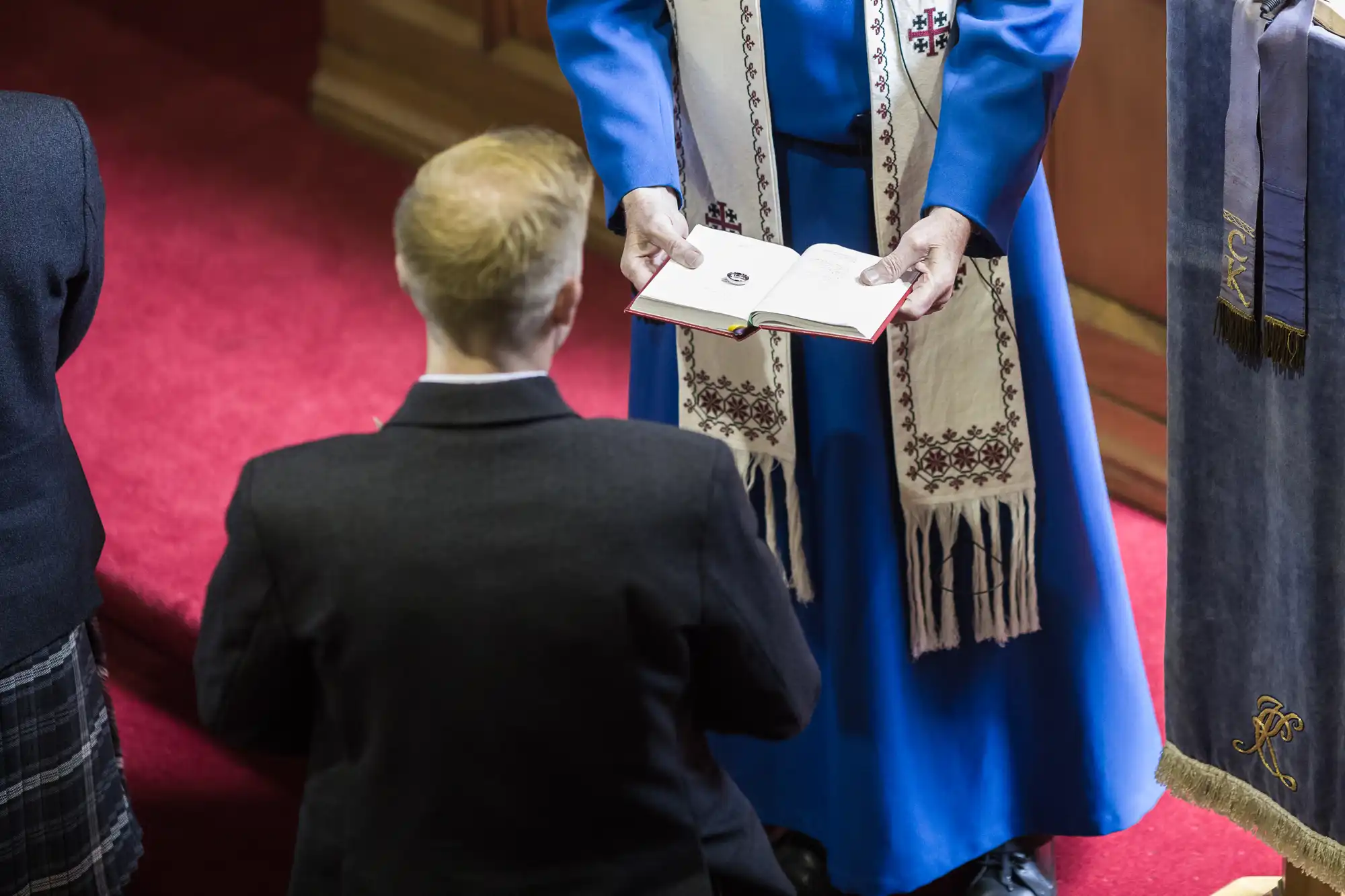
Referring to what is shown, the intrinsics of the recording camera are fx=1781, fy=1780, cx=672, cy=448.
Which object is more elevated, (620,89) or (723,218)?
(620,89)

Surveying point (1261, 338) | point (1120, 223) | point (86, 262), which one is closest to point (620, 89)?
point (86, 262)

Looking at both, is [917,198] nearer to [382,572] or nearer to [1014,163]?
Answer: [1014,163]

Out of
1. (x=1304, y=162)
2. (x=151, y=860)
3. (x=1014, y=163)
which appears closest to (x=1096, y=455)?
(x=1014, y=163)

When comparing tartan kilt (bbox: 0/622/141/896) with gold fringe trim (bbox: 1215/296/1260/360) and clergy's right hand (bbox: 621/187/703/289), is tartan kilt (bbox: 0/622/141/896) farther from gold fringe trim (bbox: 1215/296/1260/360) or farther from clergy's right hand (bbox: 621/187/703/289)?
gold fringe trim (bbox: 1215/296/1260/360)

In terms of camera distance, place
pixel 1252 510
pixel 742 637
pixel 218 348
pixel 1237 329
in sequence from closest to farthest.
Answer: pixel 742 637 < pixel 1237 329 < pixel 1252 510 < pixel 218 348

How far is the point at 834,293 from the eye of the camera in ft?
7.34

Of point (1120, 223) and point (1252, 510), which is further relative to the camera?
point (1120, 223)

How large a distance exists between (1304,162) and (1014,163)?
1.44ft

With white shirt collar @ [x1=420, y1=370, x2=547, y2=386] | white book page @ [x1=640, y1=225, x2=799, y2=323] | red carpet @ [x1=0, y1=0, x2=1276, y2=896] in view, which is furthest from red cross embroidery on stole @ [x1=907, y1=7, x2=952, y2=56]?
red carpet @ [x1=0, y1=0, x2=1276, y2=896]

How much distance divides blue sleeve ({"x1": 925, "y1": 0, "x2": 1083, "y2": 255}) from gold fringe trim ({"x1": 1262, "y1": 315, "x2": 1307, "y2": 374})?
16.1 inches

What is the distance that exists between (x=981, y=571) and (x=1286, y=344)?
0.66 m

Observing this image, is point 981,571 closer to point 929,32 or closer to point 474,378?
point 929,32

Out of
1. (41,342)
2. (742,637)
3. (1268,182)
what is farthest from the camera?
(41,342)

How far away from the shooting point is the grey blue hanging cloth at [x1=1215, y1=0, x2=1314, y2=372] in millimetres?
2004
